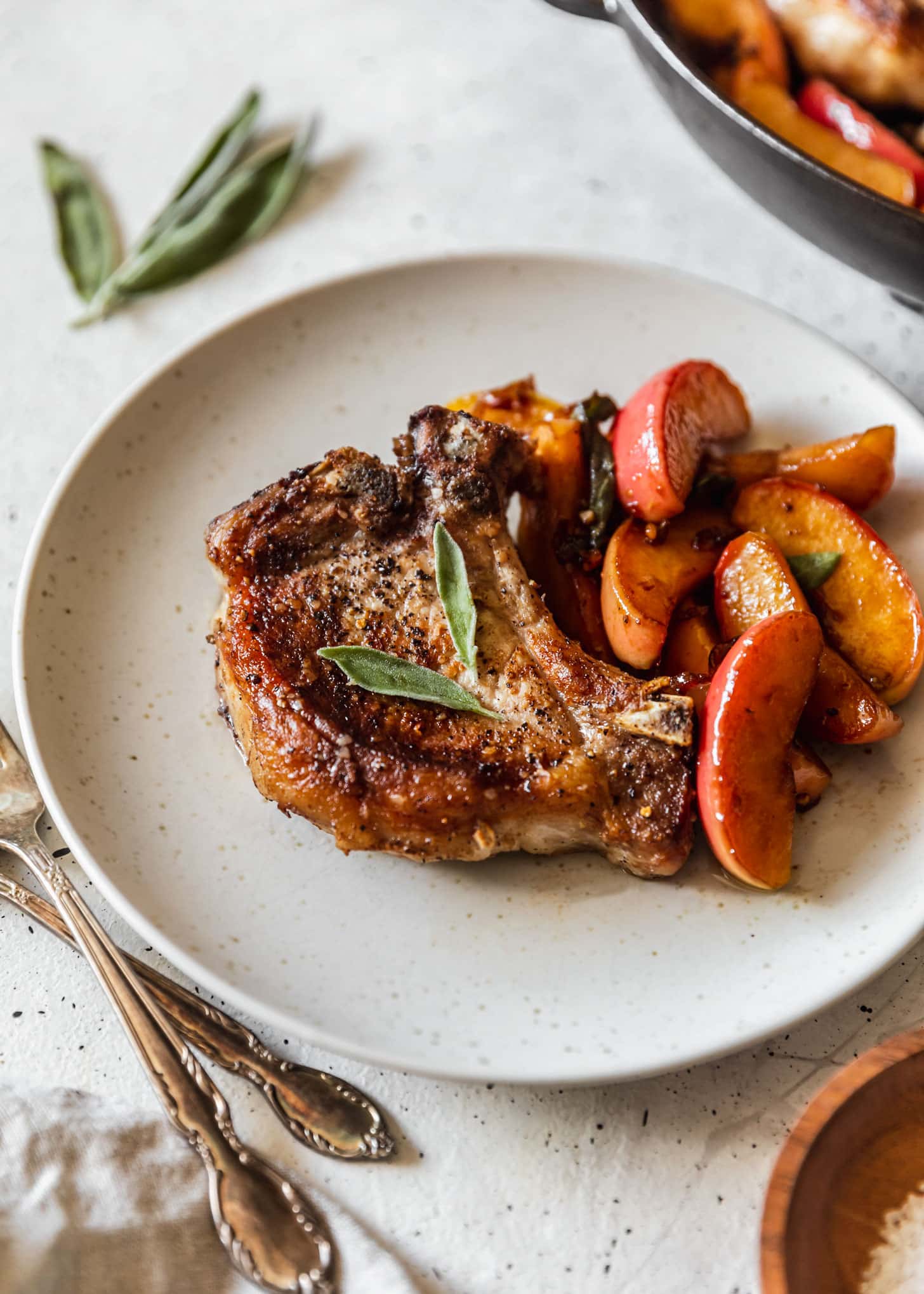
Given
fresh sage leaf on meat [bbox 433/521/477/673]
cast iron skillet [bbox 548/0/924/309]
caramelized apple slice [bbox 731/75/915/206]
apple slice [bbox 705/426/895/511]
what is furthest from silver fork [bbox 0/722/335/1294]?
caramelized apple slice [bbox 731/75/915/206]

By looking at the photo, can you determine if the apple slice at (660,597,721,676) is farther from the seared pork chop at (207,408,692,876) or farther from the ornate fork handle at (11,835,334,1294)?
the ornate fork handle at (11,835,334,1294)

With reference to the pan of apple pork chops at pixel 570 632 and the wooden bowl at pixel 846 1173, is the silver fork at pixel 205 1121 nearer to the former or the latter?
the pan of apple pork chops at pixel 570 632

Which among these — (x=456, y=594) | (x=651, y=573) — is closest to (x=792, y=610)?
(x=651, y=573)

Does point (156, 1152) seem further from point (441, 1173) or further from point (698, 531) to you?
point (698, 531)

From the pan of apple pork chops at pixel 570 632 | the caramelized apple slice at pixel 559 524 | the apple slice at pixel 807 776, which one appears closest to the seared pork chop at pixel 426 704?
the pan of apple pork chops at pixel 570 632

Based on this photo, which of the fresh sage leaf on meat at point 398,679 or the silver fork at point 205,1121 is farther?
the fresh sage leaf on meat at point 398,679

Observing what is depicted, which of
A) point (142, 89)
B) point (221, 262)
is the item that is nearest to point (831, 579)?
point (221, 262)

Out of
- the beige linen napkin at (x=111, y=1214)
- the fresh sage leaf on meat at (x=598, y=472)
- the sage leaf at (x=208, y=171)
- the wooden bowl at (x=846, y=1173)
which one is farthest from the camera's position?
the sage leaf at (x=208, y=171)
